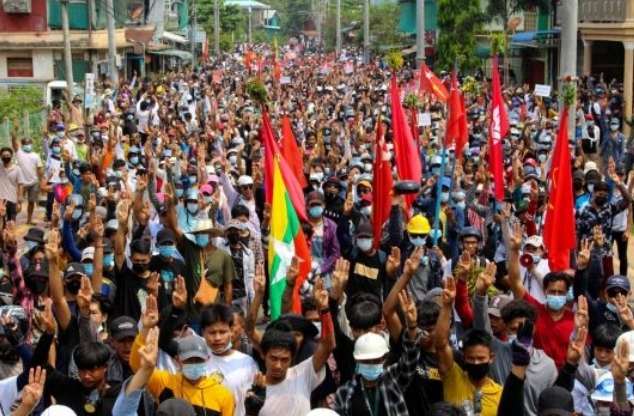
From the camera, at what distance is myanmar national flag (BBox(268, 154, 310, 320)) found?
779 centimetres

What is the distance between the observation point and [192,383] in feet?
18.4

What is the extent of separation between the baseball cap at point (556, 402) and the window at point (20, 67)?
3311 cm

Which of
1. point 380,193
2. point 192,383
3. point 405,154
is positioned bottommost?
point 192,383

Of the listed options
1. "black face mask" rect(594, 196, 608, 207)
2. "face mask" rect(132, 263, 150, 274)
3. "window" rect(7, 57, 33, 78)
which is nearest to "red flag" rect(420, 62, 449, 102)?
"black face mask" rect(594, 196, 608, 207)

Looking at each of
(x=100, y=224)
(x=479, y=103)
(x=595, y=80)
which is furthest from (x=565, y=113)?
(x=595, y=80)

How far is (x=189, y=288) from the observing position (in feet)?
27.4

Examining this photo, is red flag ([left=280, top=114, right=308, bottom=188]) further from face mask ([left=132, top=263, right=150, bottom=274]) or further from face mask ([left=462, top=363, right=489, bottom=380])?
face mask ([left=462, top=363, right=489, bottom=380])

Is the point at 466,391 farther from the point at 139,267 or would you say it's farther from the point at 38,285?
the point at 38,285

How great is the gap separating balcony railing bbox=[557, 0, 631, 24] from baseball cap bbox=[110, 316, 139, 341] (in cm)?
2160

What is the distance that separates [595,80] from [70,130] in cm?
1620

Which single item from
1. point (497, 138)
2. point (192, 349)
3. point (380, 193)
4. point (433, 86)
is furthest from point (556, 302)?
point (433, 86)

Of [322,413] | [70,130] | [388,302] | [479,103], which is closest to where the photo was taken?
[322,413]

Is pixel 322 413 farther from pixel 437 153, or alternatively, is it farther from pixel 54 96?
pixel 54 96

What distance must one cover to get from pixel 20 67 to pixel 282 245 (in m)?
30.4
